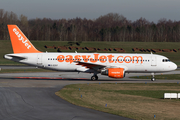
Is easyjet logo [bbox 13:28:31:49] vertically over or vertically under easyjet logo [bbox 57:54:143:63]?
over

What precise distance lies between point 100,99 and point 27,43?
72.5 feet

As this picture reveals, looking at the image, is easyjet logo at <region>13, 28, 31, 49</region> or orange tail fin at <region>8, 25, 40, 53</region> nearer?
orange tail fin at <region>8, 25, 40, 53</region>

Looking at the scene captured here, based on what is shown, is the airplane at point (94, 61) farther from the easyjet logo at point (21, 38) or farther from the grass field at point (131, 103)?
the grass field at point (131, 103)

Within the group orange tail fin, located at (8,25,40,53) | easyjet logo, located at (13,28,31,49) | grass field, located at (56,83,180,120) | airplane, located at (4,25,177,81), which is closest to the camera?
grass field, located at (56,83,180,120)

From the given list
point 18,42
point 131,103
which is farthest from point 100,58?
point 131,103

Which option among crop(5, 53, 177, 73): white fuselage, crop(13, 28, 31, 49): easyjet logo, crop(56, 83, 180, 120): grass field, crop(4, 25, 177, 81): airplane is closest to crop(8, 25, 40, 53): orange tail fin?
crop(13, 28, 31, 49): easyjet logo

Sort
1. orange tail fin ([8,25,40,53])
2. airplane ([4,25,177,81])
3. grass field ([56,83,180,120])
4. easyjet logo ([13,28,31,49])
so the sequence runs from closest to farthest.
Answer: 1. grass field ([56,83,180,120])
2. airplane ([4,25,177,81])
3. orange tail fin ([8,25,40,53])
4. easyjet logo ([13,28,31,49])

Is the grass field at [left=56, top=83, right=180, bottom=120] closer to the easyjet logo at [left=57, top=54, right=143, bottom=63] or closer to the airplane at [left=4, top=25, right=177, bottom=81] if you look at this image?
the airplane at [left=4, top=25, right=177, bottom=81]

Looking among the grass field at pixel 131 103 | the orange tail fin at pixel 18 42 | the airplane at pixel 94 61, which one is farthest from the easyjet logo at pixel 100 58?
the grass field at pixel 131 103

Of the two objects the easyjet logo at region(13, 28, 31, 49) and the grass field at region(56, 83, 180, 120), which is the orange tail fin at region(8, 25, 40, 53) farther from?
the grass field at region(56, 83, 180, 120)

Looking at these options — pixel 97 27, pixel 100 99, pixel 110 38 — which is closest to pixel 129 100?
pixel 100 99

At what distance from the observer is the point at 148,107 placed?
2123cm

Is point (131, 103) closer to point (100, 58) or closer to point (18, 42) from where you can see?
point (100, 58)

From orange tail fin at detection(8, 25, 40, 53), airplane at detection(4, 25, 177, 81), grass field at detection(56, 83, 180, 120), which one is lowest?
grass field at detection(56, 83, 180, 120)
